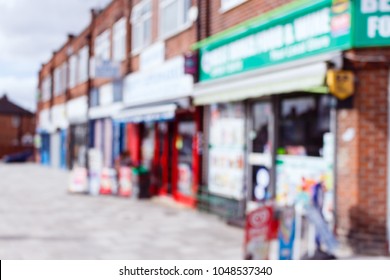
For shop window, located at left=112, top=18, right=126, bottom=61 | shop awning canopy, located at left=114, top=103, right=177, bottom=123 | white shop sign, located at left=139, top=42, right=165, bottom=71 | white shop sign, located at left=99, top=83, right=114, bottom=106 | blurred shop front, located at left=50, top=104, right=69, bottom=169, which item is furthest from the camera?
blurred shop front, located at left=50, top=104, right=69, bottom=169

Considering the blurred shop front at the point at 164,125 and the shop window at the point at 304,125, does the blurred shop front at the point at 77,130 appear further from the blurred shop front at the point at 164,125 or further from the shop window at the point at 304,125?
the shop window at the point at 304,125

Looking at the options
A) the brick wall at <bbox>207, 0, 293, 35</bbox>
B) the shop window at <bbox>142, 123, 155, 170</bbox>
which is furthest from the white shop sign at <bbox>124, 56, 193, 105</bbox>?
the brick wall at <bbox>207, 0, 293, 35</bbox>

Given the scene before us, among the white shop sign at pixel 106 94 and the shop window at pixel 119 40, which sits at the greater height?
the shop window at pixel 119 40

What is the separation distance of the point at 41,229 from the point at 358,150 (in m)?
5.86

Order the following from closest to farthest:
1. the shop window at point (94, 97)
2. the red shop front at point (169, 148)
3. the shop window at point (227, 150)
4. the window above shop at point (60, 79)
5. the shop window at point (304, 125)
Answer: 1. the shop window at point (304, 125)
2. the shop window at point (227, 150)
3. the red shop front at point (169, 148)
4. the shop window at point (94, 97)
5. the window above shop at point (60, 79)

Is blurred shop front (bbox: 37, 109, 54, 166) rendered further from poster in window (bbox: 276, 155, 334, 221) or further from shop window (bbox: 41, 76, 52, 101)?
poster in window (bbox: 276, 155, 334, 221)

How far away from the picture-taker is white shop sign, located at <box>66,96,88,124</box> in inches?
955

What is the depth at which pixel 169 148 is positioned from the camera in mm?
14227

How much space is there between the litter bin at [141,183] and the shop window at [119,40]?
216 inches

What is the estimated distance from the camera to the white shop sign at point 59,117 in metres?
29.2

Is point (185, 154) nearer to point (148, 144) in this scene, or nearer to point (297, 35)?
point (148, 144)

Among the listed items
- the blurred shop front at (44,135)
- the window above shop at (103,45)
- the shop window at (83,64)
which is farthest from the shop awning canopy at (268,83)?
the blurred shop front at (44,135)

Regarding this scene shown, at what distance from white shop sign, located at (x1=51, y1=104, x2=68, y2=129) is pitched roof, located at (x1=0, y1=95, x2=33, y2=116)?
28.5m
